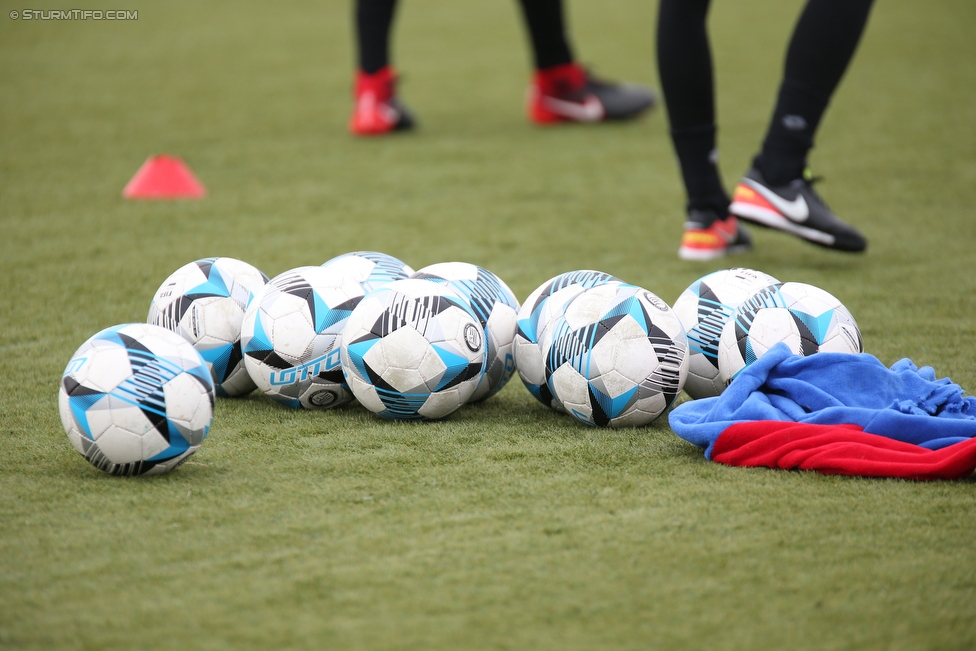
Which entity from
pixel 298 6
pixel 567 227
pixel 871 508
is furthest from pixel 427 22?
pixel 871 508

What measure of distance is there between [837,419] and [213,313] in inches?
66.5

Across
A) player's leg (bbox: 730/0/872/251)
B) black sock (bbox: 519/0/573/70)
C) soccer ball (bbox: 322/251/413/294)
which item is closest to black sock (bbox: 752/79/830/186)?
player's leg (bbox: 730/0/872/251)

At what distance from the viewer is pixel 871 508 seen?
7.38ft

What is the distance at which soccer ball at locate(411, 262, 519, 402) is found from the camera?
9.62ft

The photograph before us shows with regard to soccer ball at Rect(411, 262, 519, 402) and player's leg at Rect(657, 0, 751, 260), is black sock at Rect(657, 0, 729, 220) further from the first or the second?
soccer ball at Rect(411, 262, 519, 402)

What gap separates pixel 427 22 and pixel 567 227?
8.10 meters

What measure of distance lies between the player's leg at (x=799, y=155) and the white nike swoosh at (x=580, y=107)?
11.4ft

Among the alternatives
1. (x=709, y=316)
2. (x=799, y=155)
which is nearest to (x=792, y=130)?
(x=799, y=155)

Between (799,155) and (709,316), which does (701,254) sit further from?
(709,316)

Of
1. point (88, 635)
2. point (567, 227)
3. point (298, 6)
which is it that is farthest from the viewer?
point (298, 6)

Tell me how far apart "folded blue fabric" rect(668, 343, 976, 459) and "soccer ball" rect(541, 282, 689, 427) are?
106mm

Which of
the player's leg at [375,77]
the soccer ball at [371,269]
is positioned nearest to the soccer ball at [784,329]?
the soccer ball at [371,269]

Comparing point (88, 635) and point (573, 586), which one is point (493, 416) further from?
point (88, 635)

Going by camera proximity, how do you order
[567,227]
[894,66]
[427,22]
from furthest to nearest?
[427,22] → [894,66] → [567,227]
